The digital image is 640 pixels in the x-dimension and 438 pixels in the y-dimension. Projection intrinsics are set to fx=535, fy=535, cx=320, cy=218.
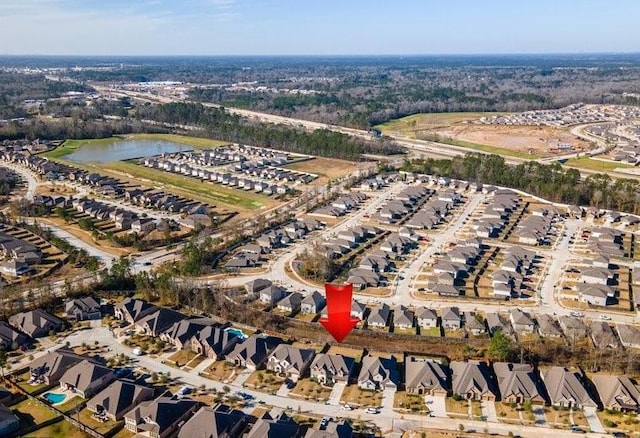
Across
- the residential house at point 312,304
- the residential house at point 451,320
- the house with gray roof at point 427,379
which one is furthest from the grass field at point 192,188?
the house with gray roof at point 427,379

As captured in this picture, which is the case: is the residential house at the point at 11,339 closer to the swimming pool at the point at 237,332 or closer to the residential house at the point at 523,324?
the swimming pool at the point at 237,332

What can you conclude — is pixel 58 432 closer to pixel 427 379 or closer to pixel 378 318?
pixel 427 379

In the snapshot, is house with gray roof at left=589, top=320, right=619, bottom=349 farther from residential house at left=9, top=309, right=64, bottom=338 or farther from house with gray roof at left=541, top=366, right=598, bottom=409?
residential house at left=9, top=309, right=64, bottom=338

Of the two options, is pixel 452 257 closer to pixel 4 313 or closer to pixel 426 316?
pixel 426 316

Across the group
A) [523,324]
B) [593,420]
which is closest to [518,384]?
[593,420]

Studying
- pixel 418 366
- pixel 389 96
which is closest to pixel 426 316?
pixel 418 366
